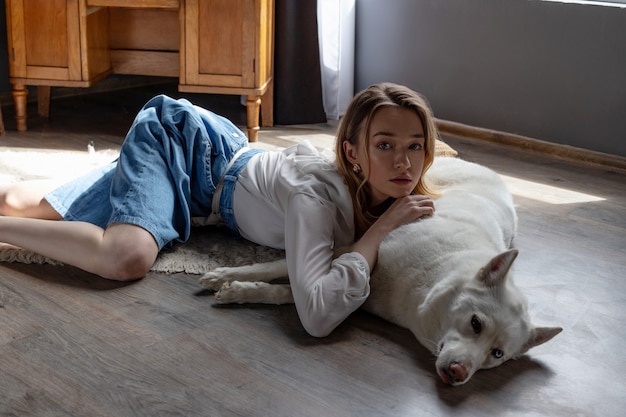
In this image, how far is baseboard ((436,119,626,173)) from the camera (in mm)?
3100

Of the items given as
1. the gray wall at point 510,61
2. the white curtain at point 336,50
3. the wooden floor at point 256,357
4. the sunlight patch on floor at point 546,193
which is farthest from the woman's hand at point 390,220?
the white curtain at point 336,50

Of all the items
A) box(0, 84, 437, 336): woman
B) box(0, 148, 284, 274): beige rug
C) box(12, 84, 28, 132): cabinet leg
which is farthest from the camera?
box(12, 84, 28, 132): cabinet leg

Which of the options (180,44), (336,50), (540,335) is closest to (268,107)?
(336,50)

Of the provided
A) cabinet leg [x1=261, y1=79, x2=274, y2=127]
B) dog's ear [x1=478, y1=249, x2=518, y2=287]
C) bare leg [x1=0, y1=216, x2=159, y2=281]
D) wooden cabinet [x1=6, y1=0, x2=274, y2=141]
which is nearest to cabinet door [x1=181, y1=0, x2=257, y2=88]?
wooden cabinet [x1=6, y1=0, x2=274, y2=141]

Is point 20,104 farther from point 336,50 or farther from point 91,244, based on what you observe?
point 91,244

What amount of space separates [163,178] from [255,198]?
9.3 inches

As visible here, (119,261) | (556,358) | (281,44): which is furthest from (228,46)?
(556,358)

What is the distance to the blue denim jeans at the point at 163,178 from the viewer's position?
74.7 inches

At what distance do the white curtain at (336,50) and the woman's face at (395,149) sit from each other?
6.06ft

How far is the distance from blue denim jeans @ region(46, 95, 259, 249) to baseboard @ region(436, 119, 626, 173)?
1576 mm

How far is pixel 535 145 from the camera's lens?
3.27m

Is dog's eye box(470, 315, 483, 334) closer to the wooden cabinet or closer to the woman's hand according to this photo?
the woman's hand

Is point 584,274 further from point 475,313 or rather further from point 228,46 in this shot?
point 228,46

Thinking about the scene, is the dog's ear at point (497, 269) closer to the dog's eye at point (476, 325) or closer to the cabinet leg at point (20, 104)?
the dog's eye at point (476, 325)
